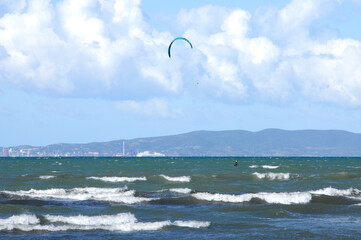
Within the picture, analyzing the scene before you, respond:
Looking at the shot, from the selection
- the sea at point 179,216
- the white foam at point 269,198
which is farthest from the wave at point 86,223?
the white foam at point 269,198

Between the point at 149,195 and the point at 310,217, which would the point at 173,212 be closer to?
the point at 310,217

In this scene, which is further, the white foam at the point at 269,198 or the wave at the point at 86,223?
the white foam at the point at 269,198

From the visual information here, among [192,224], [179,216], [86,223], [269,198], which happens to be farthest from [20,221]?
[269,198]

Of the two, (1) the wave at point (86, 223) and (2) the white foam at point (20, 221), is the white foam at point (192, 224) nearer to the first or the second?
(1) the wave at point (86, 223)

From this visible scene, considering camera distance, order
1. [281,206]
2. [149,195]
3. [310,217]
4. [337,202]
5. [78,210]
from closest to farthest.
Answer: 1. [310,217]
2. [78,210]
3. [281,206]
4. [337,202]
5. [149,195]

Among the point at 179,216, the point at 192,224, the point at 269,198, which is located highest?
the point at 269,198

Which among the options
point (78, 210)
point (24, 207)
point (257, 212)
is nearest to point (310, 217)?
point (257, 212)

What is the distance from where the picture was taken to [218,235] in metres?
21.5

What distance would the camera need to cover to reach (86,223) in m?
24.0

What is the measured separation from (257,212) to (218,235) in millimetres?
6709

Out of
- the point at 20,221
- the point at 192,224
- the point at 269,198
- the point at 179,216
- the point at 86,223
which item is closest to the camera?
the point at 192,224

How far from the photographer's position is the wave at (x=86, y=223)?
22406 mm

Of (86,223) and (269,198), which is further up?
(269,198)

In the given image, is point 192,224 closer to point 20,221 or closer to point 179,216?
point 179,216
